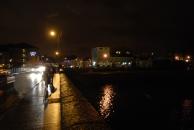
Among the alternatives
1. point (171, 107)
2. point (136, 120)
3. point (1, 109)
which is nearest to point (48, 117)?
Result: point (1, 109)

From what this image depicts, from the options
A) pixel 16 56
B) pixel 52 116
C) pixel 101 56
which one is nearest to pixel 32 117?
pixel 52 116

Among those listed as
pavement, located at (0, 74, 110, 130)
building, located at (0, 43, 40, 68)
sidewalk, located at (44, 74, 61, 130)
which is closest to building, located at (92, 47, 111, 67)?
building, located at (0, 43, 40, 68)

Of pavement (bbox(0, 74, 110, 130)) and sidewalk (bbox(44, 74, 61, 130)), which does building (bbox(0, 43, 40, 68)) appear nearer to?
sidewalk (bbox(44, 74, 61, 130))

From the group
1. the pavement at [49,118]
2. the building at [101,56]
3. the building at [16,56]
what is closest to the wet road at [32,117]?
the pavement at [49,118]

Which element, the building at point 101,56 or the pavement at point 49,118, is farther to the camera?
the building at point 101,56

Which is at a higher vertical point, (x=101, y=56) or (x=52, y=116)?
(x=101, y=56)

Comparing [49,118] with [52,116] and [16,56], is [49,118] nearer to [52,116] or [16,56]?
[52,116]

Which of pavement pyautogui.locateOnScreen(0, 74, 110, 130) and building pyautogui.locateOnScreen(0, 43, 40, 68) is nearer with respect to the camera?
pavement pyautogui.locateOnScreen(0, 74, 110, 130)

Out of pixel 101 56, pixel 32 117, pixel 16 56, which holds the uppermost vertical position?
pixel 16 56

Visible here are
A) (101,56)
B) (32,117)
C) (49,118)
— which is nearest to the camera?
(49,118)

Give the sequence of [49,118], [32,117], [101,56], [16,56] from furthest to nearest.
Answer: [16,56]
[101,56]
[32,117]
[49,118]

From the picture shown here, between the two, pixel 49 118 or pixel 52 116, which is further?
pixel 52 116

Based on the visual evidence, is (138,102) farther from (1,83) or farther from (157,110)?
(1,83)

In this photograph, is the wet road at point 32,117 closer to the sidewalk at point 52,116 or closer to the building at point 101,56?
the sidewalk at point 52,116
